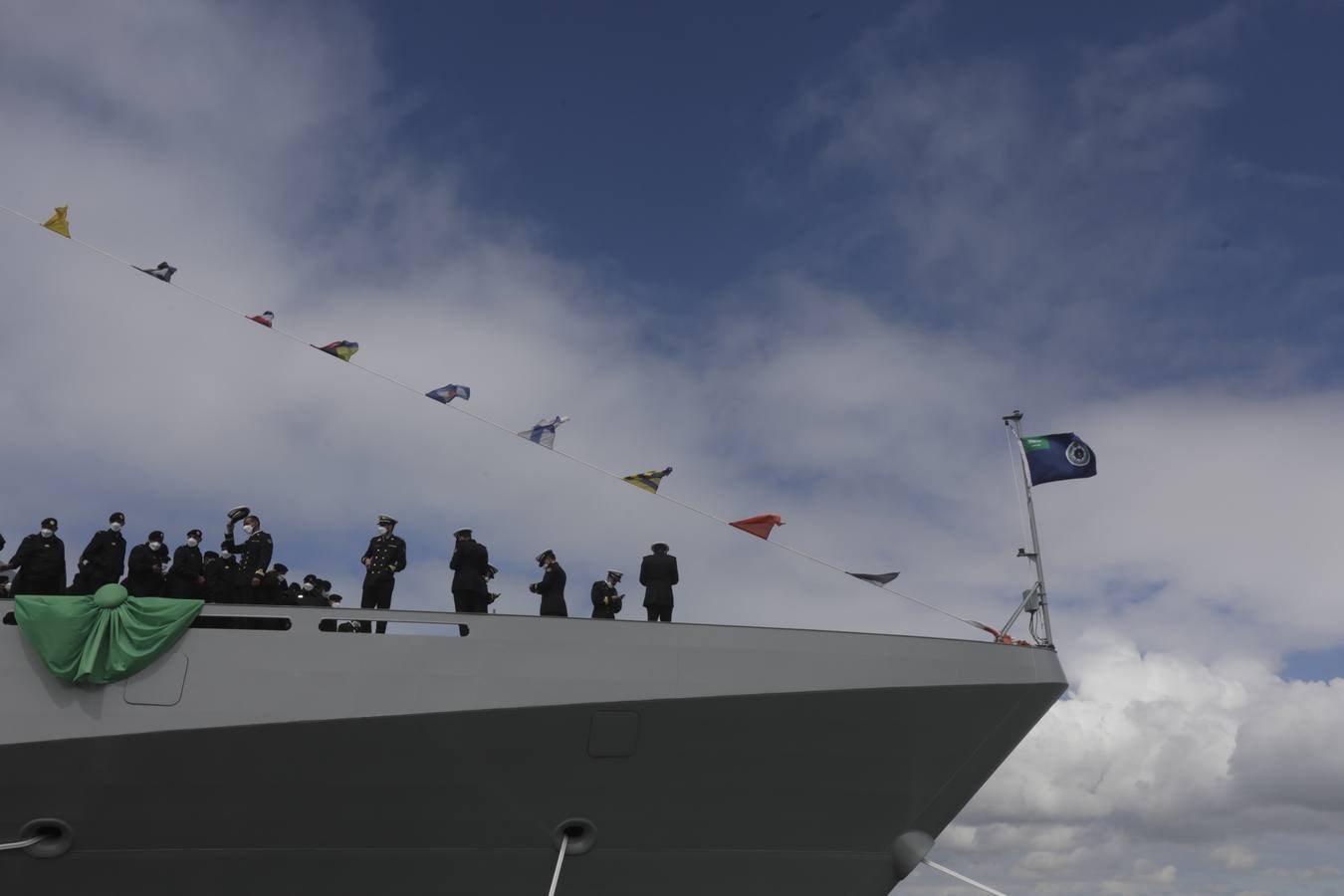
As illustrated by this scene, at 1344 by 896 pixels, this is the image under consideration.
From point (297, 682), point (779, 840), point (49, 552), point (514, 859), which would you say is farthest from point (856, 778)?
point (49, 552)

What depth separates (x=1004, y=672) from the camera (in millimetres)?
10500

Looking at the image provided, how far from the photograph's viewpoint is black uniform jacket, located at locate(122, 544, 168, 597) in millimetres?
10609

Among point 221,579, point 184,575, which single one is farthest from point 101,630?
point 221,579

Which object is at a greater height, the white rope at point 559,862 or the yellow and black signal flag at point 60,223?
the yellow and black signal flag at point 60,223

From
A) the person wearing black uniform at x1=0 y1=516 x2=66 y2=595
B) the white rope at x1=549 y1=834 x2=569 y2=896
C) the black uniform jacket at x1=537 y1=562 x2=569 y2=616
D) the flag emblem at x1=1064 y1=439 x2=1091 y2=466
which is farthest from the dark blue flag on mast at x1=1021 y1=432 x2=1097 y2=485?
the person wearing black uniform at x1=0 y1=516 x2=66 y2=595

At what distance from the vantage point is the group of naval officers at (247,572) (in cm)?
1060

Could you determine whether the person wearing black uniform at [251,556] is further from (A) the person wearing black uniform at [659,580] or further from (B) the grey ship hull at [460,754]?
A: (A) the person wearing black uniform at [659,580]

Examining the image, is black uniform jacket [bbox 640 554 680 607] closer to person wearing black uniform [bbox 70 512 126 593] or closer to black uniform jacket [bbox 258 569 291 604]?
black uniform jacket [bbox 258 569 291 604]

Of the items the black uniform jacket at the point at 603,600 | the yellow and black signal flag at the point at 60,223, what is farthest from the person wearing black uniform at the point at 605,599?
the yellow and black signal flag at the point at 60,223

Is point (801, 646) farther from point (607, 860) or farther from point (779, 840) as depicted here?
point (607, 860)

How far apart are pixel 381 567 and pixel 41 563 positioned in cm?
335

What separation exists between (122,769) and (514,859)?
11.8 ft

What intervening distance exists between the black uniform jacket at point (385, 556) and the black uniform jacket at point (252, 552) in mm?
1116

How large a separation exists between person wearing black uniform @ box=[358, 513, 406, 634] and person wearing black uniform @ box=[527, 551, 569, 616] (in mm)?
1477
